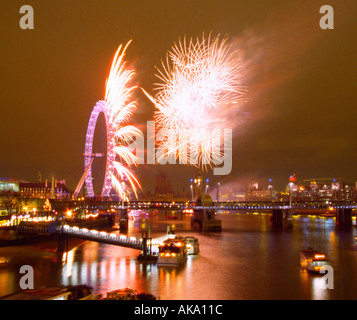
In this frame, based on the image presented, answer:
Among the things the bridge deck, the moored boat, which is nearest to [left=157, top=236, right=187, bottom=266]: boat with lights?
the bridge deck

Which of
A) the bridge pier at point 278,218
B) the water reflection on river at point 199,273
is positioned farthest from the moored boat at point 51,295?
the bridge pier at point 278,218

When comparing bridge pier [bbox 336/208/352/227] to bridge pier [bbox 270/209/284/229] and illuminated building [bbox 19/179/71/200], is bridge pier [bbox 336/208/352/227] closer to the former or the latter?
bridge pier [bbox 270/209/284/229]

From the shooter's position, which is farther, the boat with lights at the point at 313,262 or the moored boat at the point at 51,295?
the boat with lights at the point at 313,262

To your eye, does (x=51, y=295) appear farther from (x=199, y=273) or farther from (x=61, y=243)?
(x=61, y=243)

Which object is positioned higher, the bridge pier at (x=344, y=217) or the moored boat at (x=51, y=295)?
the moored boat at (x=51, y=295)

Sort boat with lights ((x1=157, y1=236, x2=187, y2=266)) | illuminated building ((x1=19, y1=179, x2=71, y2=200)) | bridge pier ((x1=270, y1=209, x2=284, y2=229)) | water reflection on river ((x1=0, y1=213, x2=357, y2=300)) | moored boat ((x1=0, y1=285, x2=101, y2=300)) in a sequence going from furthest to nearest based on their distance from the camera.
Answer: illuminated building ((x1=19, y1=179, x2=71, y2=200)) < bridge pier ((x1=270, y1=209, x2=284, y2=229)) < boat with lights ((x1=157, y1=236, x2=187, y2=266)) < water reflection on river ((x1=0, y1=213, x2=357, y2=300)) < moored boat ((x1=0, y1=285, x2=101, y2=300))

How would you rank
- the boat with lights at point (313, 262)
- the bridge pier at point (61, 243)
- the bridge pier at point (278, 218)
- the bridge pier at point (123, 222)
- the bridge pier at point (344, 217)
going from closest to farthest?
the boat with lights at point (313, 262)
the bridge pier at point (61, 243)
the bridge pier at point (123, 222)
the bridge pier at point (278, 218)
the bridge pier at point (344, 217)

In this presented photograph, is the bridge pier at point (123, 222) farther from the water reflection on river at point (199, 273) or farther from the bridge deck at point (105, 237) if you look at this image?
the bridge deck at point (105, 237)

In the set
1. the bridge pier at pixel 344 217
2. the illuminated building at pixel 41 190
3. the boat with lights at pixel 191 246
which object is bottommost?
the bridge pier at pixel 344 217
